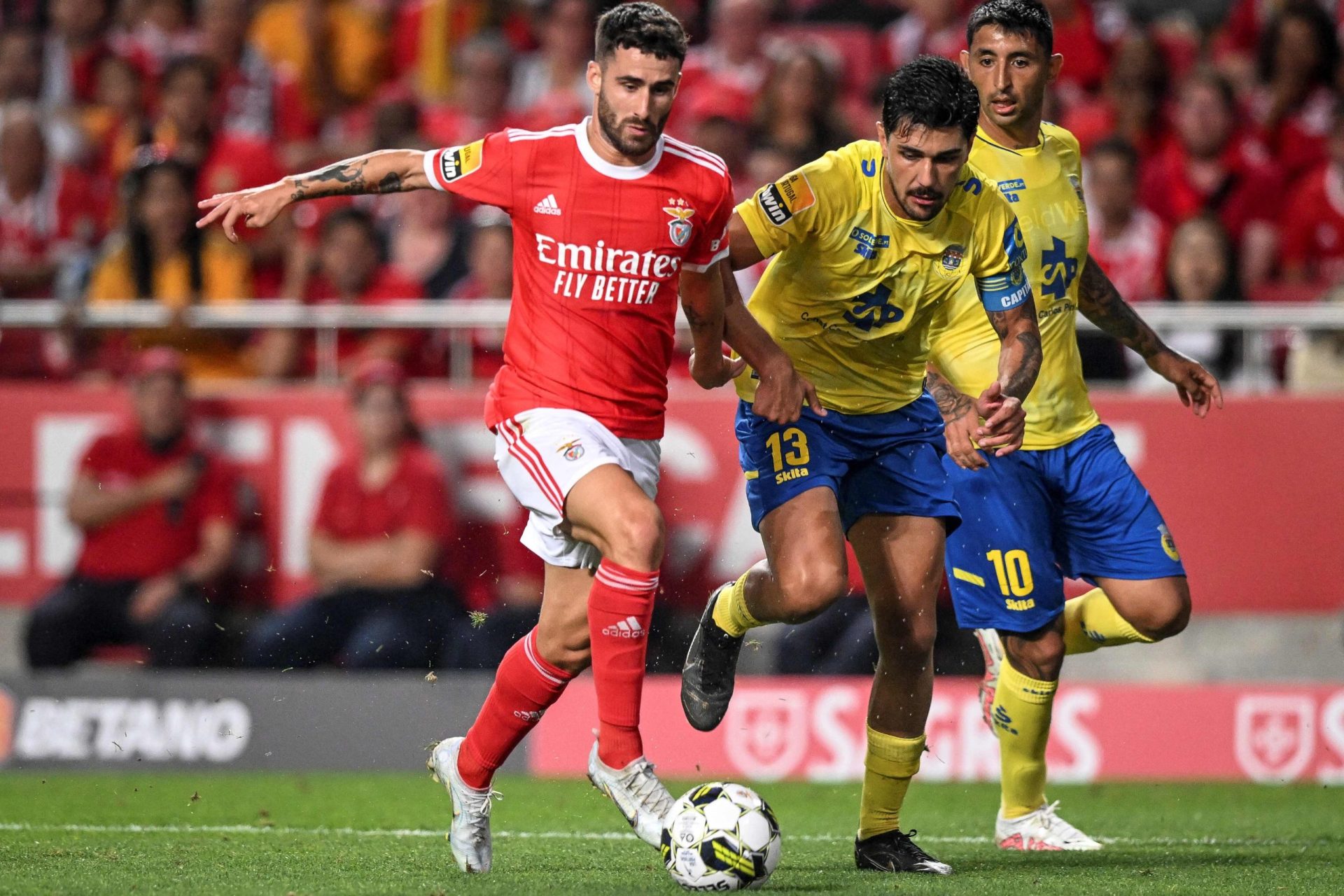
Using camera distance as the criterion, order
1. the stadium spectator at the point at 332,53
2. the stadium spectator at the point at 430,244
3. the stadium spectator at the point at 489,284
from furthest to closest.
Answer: the stadium spectator at the point at 332,53
the stadium spectator at the point at 430,244
the stadium spectator at the point at 489,284

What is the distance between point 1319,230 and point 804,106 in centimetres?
310

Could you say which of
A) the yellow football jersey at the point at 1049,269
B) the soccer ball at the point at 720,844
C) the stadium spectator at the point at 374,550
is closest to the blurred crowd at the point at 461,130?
the stadium spectator at the point at 374,550

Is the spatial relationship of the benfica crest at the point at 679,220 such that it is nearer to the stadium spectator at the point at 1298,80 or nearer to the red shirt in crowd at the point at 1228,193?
the red shirt in crowd at the point at 1228,193

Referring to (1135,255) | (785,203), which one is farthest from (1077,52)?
(785,203)

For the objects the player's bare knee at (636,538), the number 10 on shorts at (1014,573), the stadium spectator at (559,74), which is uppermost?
the stadium spectator at (559,74)

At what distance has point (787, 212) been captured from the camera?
5.82 meters

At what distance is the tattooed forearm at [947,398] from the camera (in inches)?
248

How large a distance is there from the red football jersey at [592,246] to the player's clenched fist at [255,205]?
0.46 m

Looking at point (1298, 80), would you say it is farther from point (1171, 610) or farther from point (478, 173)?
point (478, 173)

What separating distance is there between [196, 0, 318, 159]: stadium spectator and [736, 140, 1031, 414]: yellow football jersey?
699 cm

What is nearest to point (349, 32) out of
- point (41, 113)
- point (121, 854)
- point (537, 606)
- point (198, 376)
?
point (41, 113)

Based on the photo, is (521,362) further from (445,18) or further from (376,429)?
(445,18)

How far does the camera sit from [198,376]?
10234mm

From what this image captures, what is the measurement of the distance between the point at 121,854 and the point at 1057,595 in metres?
3.37
